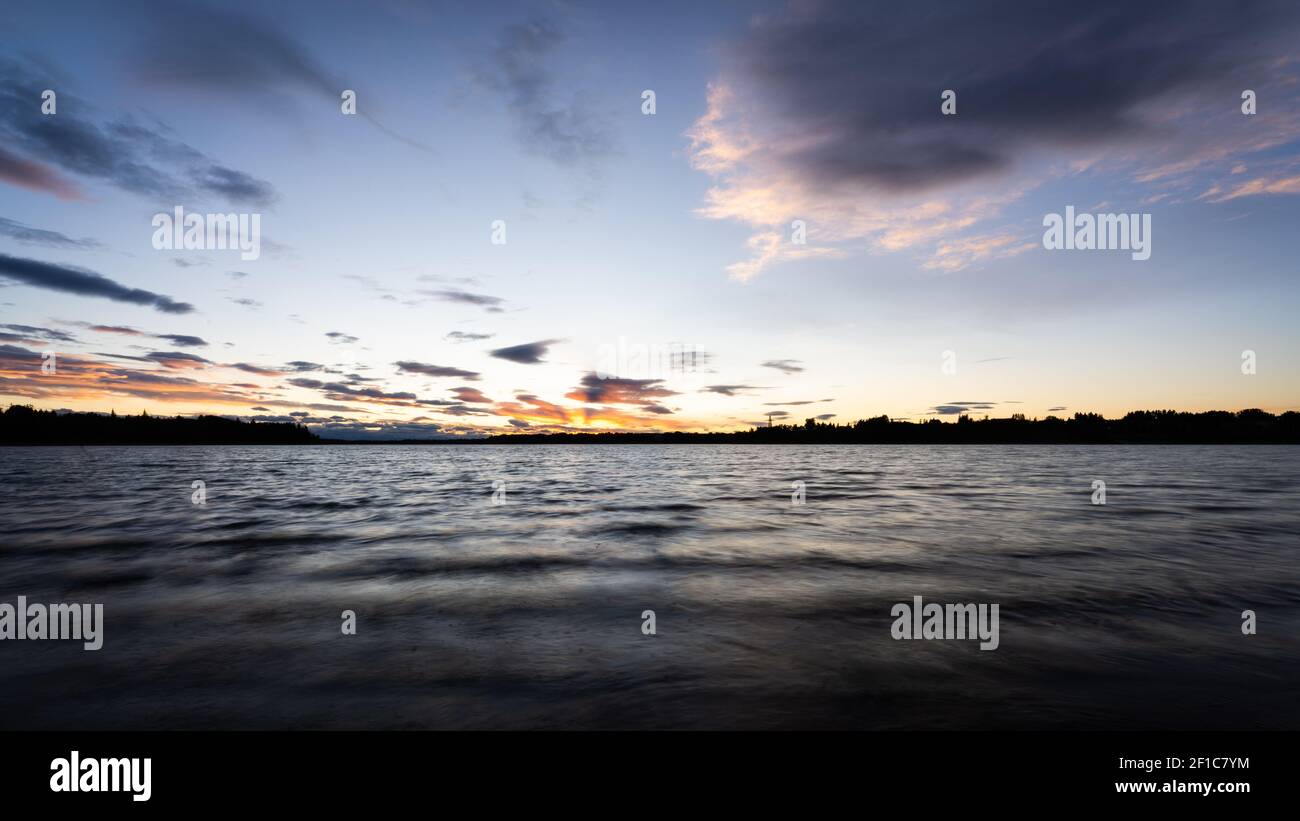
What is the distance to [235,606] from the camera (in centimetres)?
1091

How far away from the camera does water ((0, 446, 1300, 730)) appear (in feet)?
21.2

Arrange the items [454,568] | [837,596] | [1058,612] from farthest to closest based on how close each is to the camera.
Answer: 1. [454,568]
2. [837,596]
3. [1058,612]

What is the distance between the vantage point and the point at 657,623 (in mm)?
9906

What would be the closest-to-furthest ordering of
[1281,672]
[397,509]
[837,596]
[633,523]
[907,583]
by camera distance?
[1281,672], [837,596], [907,583], [633,523], [397,509]

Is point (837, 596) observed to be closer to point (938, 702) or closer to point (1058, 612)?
point (1058, 612)

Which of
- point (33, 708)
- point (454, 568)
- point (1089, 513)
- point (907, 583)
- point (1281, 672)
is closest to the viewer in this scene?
point (33, 708)

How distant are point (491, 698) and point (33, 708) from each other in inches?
208

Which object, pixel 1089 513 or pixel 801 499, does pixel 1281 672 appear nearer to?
pixel 1089 513

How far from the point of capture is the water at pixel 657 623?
21.2 ft

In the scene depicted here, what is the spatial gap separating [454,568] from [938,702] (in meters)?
11.7
